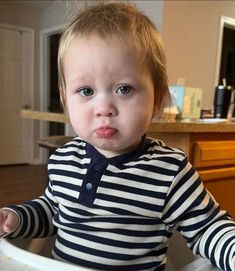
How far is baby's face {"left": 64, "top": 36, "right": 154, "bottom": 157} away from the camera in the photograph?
0.53 meters

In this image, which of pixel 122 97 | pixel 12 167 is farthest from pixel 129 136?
pixel 12 167

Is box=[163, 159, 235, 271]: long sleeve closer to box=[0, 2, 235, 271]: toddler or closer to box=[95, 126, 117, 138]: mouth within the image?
box=[0, 2, 235, 271]: toddler

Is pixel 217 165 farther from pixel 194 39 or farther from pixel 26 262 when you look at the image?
pixel 194 39

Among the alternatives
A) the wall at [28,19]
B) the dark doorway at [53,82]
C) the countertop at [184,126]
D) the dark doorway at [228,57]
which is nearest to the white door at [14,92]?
the wall at [28,19]

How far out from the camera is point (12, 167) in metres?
4.56

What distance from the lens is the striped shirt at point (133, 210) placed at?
56 centimetres

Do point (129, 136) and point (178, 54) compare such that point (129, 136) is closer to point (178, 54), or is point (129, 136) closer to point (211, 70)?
point (178, 54)

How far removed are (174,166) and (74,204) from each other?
19cm

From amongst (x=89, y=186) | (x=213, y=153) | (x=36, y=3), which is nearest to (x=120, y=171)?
(x=89, y=186)

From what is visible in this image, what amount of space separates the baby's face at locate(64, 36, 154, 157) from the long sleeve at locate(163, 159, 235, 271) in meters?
0.12

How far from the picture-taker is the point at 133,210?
0.58 metres

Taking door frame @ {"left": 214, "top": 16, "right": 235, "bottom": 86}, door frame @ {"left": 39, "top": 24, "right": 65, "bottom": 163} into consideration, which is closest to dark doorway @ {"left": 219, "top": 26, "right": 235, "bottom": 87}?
door frame @ {"left": 214, "top": 16, "right": 235, "bottom": 86}

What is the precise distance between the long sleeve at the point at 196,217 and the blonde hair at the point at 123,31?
17 cm

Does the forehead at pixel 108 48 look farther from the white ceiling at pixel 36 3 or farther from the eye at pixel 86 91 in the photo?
the white ceiling at pixel 36 3
